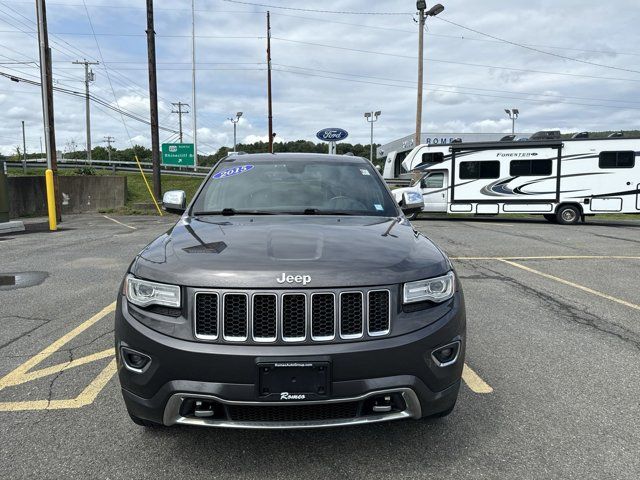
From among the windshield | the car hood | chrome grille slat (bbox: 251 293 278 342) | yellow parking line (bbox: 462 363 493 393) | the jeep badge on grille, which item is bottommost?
yellow parking line (bbox: 462 363 493 393)

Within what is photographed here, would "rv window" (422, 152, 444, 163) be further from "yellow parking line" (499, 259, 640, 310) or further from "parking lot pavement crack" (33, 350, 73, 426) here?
"parking lot pavement crack" (33, 350, 73, 426)

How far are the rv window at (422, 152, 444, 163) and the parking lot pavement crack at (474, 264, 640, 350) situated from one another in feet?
41.8

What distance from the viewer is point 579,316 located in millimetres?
5520

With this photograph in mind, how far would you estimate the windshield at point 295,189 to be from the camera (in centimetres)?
375

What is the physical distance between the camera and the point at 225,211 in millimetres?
3672

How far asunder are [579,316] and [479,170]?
1400cm

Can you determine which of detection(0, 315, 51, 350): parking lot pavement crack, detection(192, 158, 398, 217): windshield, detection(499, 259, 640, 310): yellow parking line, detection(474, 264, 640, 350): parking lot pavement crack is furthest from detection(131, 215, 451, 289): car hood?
detection(499, 259, 640, 310): yellow parking line

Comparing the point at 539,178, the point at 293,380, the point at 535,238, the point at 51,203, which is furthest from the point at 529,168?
the point at 293,380

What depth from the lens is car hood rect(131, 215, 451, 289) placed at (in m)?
2.40

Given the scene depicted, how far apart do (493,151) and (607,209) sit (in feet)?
14.4

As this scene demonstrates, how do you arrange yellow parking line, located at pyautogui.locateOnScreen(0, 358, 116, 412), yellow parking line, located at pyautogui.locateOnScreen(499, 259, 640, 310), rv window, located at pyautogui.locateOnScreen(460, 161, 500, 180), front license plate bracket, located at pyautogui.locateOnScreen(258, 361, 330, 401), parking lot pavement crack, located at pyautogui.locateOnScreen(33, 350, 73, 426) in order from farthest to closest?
rv window, located at pyautogui.locateOnScreen(460, 161, 500, 180) → yellow parking line, located at pyautogui.locateOnScreen(499, 259, 640, 310) → yellow parking line, located at pyautogui.locateOnScreen(0, 358, 116, 412) → parking lot pavement crack, located at pyautogui.locateOnScreen(33, 350, 73, 426) → front license plate bracket, located at pyautogui.locateOnScreen(258, 361, 330, 401)

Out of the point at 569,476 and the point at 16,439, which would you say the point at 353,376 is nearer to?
the point at 569,476

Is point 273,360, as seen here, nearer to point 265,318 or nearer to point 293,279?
point 265,318

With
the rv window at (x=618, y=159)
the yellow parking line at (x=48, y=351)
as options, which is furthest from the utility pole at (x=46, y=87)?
the rv window at (x=618, y=159)
